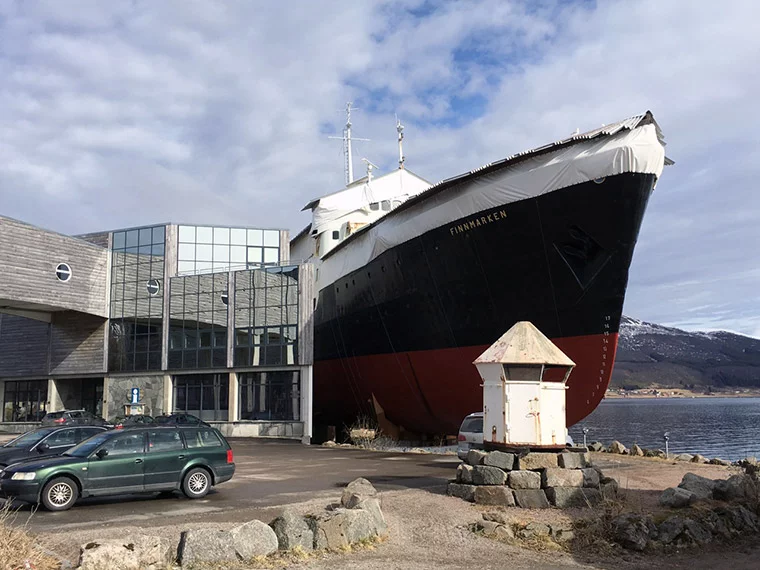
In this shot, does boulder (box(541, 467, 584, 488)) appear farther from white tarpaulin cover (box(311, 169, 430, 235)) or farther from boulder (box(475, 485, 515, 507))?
white tarpaulin cover (box(311, 169, 430, 235))

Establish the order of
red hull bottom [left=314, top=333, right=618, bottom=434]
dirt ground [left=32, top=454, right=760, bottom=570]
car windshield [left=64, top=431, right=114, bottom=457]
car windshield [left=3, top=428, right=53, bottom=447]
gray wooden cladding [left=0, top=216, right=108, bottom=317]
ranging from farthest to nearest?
1. gray wooden cladding [left=0, top=216, right=108, bottom=317]
2. red hull bottom [left=314, top=333, right=618, bottom=434]
3. car windshield [left=3, top=428, right=53, bottom=447]
4. car windshield [left=64, top=431, right=114, bottom=457]
5. dirt ground [left=32, top=454, right=760, bottom=570]

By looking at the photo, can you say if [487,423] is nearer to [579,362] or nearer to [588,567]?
[588,567]

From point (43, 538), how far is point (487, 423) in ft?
26.9

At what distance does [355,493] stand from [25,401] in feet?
129

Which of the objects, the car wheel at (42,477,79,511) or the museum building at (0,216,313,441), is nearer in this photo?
Result: the car wheel at (42,477,79,511)

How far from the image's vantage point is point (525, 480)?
39.8 ft

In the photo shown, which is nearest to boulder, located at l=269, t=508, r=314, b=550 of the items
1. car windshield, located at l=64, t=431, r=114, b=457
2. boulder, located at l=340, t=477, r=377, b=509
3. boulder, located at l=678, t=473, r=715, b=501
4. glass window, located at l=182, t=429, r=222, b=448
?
boulder, located at l=340, t=477, r=377, b=509

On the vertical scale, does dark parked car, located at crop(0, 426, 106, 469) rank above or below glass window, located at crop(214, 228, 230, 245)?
below

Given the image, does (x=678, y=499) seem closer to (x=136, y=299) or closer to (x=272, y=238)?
(x=272, y=238)

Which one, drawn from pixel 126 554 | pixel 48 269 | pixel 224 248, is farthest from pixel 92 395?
pixel 126 554

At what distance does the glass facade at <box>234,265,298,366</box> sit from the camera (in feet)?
111

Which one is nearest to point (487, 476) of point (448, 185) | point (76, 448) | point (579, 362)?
point (76, 448)

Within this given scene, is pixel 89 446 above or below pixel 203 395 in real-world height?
below

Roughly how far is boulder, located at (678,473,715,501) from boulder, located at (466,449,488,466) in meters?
3.97
